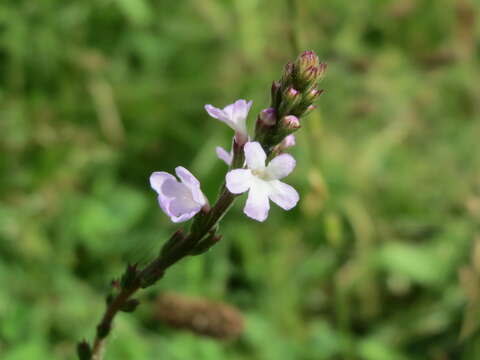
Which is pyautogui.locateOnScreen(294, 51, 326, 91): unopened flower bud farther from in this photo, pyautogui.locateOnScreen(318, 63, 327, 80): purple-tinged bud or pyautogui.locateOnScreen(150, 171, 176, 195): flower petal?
pyautogui.locateOnScreen(150, 171, 176, 195): flower petal

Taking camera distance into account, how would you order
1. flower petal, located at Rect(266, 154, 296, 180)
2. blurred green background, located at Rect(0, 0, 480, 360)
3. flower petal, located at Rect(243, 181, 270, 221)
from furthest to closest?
1. blurred green background, located at Rect(0, 0, 480, 360)
2. flower petal, located at Rect(266, 154, 296, 180)
3. flower petal, located at Rect(243, 181, 270, 221)

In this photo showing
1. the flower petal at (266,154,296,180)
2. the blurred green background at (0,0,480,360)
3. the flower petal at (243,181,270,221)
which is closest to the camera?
the flower petal at (243,181,270,221)

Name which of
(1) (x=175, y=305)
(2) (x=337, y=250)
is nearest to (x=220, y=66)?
(2) (x=337, y=250)

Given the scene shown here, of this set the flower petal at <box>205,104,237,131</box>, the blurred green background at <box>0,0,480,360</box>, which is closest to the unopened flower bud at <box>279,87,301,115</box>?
the flower petal at <box>205,104,237,131</box>

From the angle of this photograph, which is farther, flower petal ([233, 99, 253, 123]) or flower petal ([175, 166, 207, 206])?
flower petal ([233, 99, 253, 123])

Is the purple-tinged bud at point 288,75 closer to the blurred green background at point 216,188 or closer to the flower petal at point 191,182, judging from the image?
the flower petal at point 191,182

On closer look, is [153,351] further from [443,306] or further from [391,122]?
[391,122]

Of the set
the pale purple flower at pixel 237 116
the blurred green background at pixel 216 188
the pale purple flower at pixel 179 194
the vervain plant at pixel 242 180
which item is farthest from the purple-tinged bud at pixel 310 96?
the blurred green background at pixel 216 188
